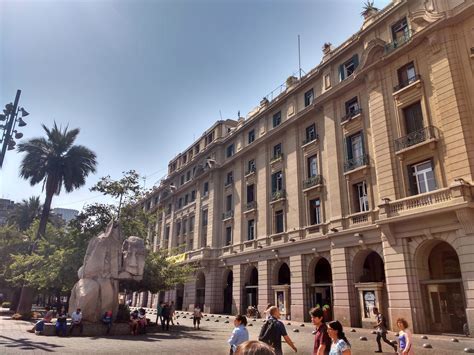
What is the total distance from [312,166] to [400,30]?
36.3 feet

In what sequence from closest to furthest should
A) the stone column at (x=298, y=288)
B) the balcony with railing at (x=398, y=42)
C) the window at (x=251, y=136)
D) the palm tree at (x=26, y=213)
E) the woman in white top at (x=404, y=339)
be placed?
the woman in white top at (x=404, y=339) → the balcony with railing at (x=398, y=42) → the stone column at (x=298, y=288) → the window at (x=251, y=136) → the palm tree at (x=26, y=213)

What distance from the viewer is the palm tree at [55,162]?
110ft

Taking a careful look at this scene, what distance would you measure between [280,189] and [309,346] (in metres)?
17.6

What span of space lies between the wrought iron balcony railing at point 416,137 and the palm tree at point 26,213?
48.3 m

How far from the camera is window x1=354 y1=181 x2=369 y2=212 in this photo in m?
23.0

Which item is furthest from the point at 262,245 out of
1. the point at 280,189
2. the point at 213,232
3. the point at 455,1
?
the point at 455,1

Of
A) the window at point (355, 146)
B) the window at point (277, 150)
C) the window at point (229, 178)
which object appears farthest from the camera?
the window at point (229, 178)

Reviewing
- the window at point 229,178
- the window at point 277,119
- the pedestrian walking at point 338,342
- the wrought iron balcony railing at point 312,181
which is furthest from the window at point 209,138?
the pedestrian walking at point 338,342

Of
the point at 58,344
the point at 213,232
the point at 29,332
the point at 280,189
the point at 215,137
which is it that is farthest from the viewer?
the point at 215,137

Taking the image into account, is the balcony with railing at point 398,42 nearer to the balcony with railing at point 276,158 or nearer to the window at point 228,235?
the balcony with railing at point 276,158

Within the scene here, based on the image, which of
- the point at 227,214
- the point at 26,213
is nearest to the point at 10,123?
the point at 227,214

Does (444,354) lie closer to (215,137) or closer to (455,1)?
(455,1)

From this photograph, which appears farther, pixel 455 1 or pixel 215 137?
pixel 215 137

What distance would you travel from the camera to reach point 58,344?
13.6m
